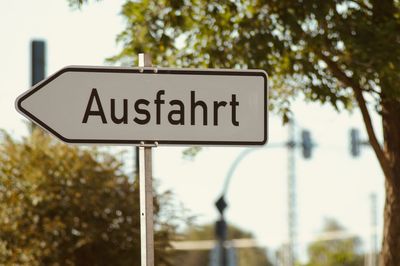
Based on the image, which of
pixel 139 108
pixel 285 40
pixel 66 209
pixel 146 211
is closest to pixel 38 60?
pixel 66 209

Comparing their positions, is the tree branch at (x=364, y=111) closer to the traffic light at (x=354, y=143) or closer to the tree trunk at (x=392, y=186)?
the tree trunk at (x=392, y=186)

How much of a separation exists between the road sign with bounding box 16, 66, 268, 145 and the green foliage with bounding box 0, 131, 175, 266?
11.6 metres

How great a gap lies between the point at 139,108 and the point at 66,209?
12342mm

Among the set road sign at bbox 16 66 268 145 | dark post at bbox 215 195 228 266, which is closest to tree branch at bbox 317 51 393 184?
road sign at bbox 16 66 268 145

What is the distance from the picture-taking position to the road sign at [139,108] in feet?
18.0

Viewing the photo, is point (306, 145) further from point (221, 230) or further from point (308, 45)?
point (308, 45)

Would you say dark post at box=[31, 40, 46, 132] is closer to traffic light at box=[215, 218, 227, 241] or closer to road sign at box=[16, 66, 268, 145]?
traffic light at box=[215, 218, 227, 241]

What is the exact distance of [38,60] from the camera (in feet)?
75.7

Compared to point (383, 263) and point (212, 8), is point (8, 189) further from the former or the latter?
point (383, 263)

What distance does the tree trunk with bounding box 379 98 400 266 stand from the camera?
526 inches

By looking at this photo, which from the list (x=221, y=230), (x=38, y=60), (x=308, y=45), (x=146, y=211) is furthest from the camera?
(x=221, y=230)

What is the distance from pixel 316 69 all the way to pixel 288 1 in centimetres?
90

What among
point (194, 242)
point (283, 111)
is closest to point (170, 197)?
point (283, 111)

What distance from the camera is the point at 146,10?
14492 millimetres
